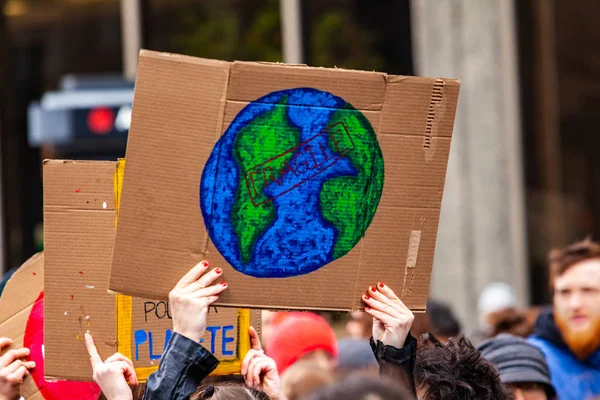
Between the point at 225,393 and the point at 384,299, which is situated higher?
the point at 384,299

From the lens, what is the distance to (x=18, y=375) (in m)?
2.75

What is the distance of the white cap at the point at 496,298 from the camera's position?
22.8 feet

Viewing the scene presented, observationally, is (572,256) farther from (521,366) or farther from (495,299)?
(495,299)

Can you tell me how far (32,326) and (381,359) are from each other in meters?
1.07

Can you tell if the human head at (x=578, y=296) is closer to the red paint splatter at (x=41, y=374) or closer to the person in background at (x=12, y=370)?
the red paint splatter at (x=41, y=374)

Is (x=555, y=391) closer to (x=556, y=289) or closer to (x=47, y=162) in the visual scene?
(x=556, y=289)

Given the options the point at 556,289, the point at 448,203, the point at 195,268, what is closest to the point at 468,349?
the point at 195,268

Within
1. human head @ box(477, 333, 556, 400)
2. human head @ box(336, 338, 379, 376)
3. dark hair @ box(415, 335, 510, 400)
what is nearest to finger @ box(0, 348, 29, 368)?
dark hair @ box(415, 335, 510, 400)

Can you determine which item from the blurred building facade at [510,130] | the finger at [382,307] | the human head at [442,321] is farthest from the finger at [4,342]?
the blurred building facade at [510,130]

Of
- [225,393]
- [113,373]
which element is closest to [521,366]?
[225,393]

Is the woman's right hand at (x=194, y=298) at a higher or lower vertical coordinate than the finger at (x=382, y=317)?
higher

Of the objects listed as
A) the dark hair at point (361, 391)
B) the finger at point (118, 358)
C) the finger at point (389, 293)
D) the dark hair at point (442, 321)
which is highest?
the finger at point (389, 293)

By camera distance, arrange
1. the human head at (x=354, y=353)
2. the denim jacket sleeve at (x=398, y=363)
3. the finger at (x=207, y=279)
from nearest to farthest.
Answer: the finger at (x=207, y=279) → the denim jacket sleeve at (x=398, y=363) → the human head at (x=354, y=353)

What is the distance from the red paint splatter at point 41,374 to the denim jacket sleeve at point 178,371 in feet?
2.09
